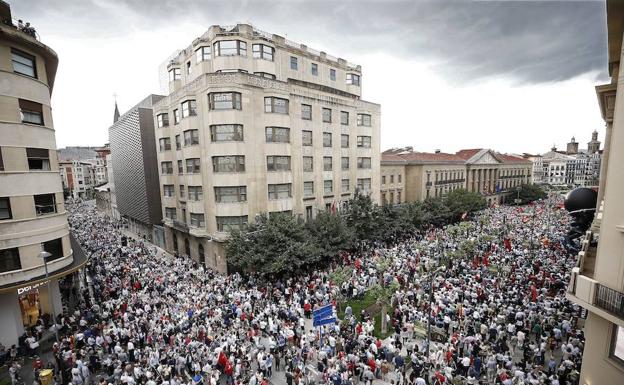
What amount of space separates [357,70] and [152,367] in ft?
135

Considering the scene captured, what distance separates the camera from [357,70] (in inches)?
1698

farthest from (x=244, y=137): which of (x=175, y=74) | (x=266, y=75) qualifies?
(x=175, y=74)

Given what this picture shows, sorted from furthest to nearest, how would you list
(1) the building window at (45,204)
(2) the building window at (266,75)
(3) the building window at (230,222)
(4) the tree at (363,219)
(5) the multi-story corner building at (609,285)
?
(4) the tree at (363,219) → (2) the building window at (266,75) → (3) the building window at (230,222) → (1) the building window at (45,204) → (5) the multi-story corner building at (609,285)

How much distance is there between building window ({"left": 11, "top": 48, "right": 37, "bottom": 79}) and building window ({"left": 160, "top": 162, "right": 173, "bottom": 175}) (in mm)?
18002

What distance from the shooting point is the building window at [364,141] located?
134ft

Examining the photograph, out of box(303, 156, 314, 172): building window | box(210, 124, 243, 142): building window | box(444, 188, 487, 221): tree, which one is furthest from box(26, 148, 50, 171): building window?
box(444, 188, 487, 221): tree

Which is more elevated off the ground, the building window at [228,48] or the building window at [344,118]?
the building window at [228,48]

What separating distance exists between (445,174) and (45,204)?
63.1 m

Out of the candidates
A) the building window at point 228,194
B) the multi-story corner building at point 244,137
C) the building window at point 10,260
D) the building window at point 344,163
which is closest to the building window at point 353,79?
the multi-story corner building at point 244,137

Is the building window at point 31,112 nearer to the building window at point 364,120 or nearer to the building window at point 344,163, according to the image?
the building window at point 344,163

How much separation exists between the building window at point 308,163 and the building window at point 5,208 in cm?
2343

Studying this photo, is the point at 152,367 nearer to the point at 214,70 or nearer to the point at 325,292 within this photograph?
the point at 325,292

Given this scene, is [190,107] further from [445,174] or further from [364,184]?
[445,174]

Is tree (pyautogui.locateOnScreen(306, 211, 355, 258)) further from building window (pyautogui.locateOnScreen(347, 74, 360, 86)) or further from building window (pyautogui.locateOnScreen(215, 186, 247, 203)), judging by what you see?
building window (pyautogui.locateOnScreen(347, 74, 360, 86))
